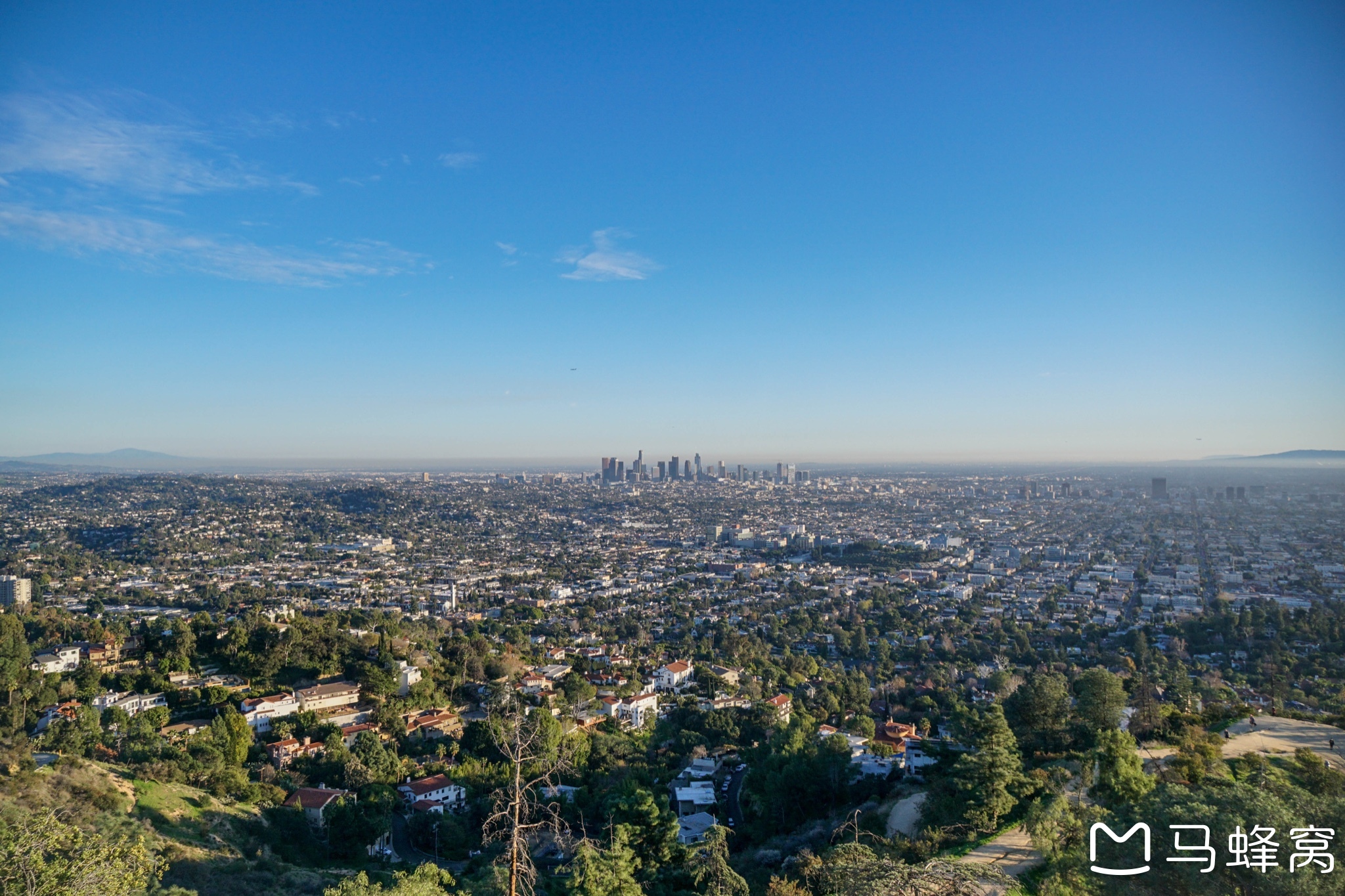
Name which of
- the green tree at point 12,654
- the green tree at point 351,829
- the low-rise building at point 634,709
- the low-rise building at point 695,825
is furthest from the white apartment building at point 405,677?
the low-rise building at point 695,825

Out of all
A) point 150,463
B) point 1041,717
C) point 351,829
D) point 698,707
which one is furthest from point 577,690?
point 150,463

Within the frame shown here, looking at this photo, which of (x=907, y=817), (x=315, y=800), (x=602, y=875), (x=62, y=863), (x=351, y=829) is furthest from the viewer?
(x=315, y=800)

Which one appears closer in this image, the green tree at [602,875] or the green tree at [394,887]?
the green tree at [394,887]

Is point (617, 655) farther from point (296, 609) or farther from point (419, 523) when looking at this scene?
point (419, 523)

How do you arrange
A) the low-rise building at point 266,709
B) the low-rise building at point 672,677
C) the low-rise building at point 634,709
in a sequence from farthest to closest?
the low-rise building at point 672,677 < the low-rise building at point 634,709 < the low-rise building at point 266,709

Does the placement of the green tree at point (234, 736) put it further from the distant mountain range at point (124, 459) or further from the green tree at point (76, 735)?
the distant mountain range at point (124, 459)

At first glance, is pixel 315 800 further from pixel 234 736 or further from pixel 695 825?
pixel 695 825
